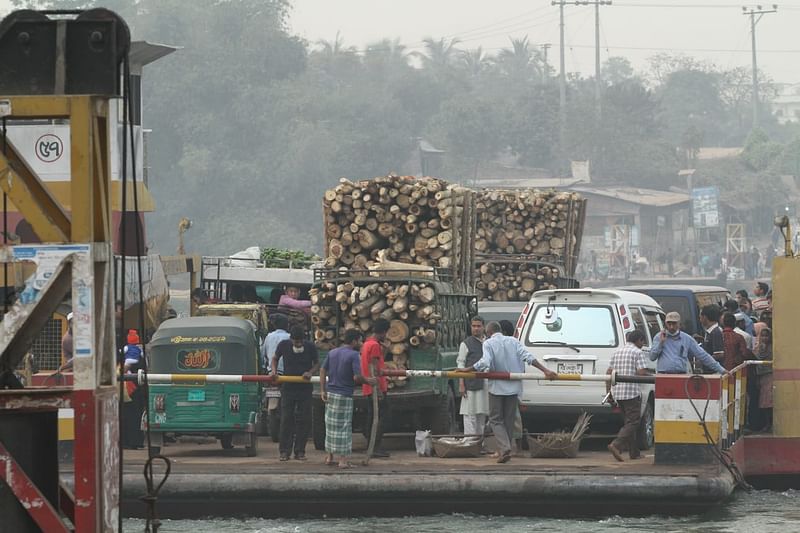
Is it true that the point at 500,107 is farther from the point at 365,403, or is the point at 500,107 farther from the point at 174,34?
the point at 365,403

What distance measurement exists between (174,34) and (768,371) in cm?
8200

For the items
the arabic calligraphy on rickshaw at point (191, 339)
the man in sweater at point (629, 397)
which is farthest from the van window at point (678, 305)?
the arabic calligraphy on rickshaw at point (191, 339)

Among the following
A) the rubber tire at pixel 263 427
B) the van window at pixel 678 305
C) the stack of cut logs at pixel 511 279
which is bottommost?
the rubber tire at pixel 263 427

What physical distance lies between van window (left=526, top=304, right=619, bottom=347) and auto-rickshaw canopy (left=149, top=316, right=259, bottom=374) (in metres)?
3.11

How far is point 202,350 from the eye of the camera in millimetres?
16922

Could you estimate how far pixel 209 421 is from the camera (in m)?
16.3

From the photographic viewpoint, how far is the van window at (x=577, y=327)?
17.3 meters

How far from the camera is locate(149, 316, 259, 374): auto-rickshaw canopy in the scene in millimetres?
16859

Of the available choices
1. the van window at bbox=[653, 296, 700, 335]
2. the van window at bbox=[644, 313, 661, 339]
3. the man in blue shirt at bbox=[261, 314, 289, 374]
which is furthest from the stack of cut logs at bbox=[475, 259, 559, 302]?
the man in blue shirt at bbox=[261, 314, 289, 374]

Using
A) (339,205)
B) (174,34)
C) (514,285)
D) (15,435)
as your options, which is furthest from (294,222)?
(15,435)

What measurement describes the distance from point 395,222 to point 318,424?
355 centimetres

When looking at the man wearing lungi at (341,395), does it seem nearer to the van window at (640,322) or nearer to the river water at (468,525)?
the river water at (468,525)

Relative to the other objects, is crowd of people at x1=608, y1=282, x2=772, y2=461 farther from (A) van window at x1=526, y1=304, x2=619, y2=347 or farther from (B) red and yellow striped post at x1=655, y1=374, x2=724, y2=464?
(B) red and yellow striped post at x1=655, y1=374, x2=724, y2=464

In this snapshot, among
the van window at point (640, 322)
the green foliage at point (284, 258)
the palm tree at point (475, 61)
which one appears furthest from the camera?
the palm tree at point (475, 61)
